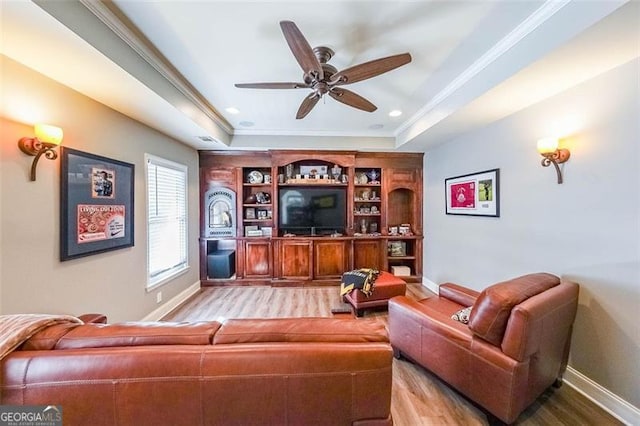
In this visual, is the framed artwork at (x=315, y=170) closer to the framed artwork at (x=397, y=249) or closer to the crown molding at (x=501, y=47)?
the framed artwork at (x=397, y=249)

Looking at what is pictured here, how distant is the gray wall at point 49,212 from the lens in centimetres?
175

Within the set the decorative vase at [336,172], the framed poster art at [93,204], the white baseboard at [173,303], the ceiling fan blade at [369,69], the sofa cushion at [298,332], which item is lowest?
the white baseboard at [173,303]

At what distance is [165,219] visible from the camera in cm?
372

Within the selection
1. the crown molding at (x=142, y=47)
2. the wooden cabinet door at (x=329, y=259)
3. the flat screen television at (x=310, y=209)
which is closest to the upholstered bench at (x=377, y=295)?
the wooden cabinet door at (x=329, y=259)

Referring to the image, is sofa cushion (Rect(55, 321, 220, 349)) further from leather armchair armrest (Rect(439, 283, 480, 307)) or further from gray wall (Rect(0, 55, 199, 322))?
leather armchair armrest (Rect(439, 283, 480, 307))

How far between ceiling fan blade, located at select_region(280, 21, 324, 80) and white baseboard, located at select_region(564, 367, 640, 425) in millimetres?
3134

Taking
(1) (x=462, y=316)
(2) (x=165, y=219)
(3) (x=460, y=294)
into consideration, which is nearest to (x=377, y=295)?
(3) (x=460, y=294)

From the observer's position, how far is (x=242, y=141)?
4.58 meters

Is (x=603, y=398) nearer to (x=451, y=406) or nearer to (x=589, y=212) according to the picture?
(x=451, y=406)

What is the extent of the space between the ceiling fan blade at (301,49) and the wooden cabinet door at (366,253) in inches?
136

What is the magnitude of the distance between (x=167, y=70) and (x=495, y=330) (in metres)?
3.31

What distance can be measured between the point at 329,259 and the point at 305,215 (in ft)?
3.10

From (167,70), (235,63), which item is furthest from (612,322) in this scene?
(167,70)

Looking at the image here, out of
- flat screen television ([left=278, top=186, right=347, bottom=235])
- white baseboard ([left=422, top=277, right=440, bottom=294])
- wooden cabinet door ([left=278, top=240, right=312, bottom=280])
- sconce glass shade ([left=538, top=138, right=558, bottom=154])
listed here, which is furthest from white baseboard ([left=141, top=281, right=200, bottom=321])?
sconce glass shade ([left=538, top=138, right=558, bottom=154])
